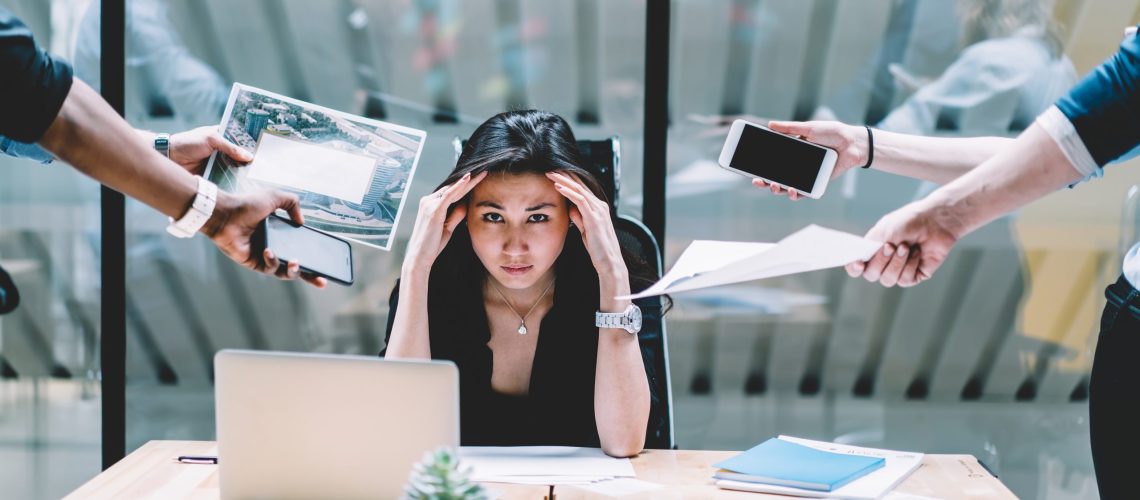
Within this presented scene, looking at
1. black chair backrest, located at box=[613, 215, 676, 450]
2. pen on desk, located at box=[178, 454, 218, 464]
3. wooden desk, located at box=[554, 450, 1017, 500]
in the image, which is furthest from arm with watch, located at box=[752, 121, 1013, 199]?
pen on desk, located at box=[178, 454, 218, 464]

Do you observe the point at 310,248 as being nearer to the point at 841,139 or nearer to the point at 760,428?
the point at 841,139

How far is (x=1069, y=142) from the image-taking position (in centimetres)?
136

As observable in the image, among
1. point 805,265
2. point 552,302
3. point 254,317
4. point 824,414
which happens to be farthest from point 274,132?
point 824,414

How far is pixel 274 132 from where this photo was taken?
1954 millimetres

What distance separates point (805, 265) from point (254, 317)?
2950 mm

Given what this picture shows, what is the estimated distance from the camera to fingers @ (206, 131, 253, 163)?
1899 mm

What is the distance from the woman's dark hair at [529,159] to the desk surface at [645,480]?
0.47 meters

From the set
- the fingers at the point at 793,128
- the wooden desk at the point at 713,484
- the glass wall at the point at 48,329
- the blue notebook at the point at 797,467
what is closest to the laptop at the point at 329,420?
the wooden desk at the point at 713,484

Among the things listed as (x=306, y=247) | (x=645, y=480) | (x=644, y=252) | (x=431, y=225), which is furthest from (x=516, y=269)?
(x=645, y=480)

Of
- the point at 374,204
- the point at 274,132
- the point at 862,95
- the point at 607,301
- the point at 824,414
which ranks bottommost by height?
the point at 824,414

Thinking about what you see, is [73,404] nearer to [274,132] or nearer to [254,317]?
[254,317]

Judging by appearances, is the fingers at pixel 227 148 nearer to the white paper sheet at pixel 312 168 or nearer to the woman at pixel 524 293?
the white paper sheet at pixel 312 168

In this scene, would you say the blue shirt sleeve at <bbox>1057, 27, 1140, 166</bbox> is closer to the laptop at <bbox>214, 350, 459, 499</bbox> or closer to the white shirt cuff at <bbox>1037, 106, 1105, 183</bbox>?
the white shirt cuff at <bbox>1037, 106, 1105, 183</bbox>

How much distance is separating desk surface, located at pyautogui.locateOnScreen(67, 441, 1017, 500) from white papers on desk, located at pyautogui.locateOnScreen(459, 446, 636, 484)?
0.03 meters
